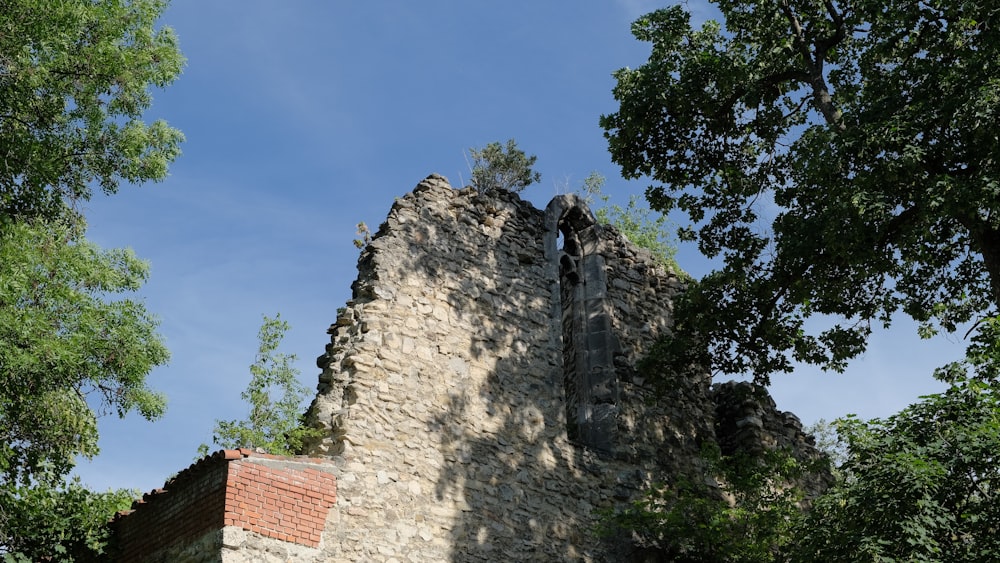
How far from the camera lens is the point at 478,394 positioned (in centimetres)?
1130

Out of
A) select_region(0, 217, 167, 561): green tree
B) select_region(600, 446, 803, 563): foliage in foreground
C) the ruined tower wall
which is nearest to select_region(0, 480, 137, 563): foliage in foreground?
select_region(0, 217, 167, 561): green tree

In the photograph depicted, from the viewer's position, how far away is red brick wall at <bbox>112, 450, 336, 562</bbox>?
8.91m

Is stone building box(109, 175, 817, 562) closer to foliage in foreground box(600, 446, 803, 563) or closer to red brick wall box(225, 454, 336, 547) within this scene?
red brick wall box(225, 454, 336, 547)

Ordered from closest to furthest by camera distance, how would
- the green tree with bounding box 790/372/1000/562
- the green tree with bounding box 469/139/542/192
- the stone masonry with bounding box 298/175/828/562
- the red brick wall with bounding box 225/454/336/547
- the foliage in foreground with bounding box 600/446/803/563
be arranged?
the red brick wall with bounding box 225/454/336/547, the green tree with bounding box 790/372/1000/562, the stone masonry with bounding box 298/175/828/562, the foliage in foreground with bounding box 600/446/803/563, the green tree with bounding box 469/139/542/192

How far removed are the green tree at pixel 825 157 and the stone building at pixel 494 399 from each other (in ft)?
3.00

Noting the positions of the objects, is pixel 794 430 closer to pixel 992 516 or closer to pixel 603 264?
pixel 603 264

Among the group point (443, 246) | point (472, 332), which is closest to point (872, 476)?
point (472, 332)

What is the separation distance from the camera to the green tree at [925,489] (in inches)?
366

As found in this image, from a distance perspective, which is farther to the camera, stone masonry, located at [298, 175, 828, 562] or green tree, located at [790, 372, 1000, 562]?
stone masonry, located at [298, 175, 828, 562]

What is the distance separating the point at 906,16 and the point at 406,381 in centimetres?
679

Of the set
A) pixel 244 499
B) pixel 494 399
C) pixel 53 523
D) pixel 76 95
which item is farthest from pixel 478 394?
pixel 76 95

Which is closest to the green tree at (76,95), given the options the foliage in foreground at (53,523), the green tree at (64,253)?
the green tree at (64,253)

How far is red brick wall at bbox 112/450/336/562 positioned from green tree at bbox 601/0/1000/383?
18.3ft

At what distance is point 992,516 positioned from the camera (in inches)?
367
